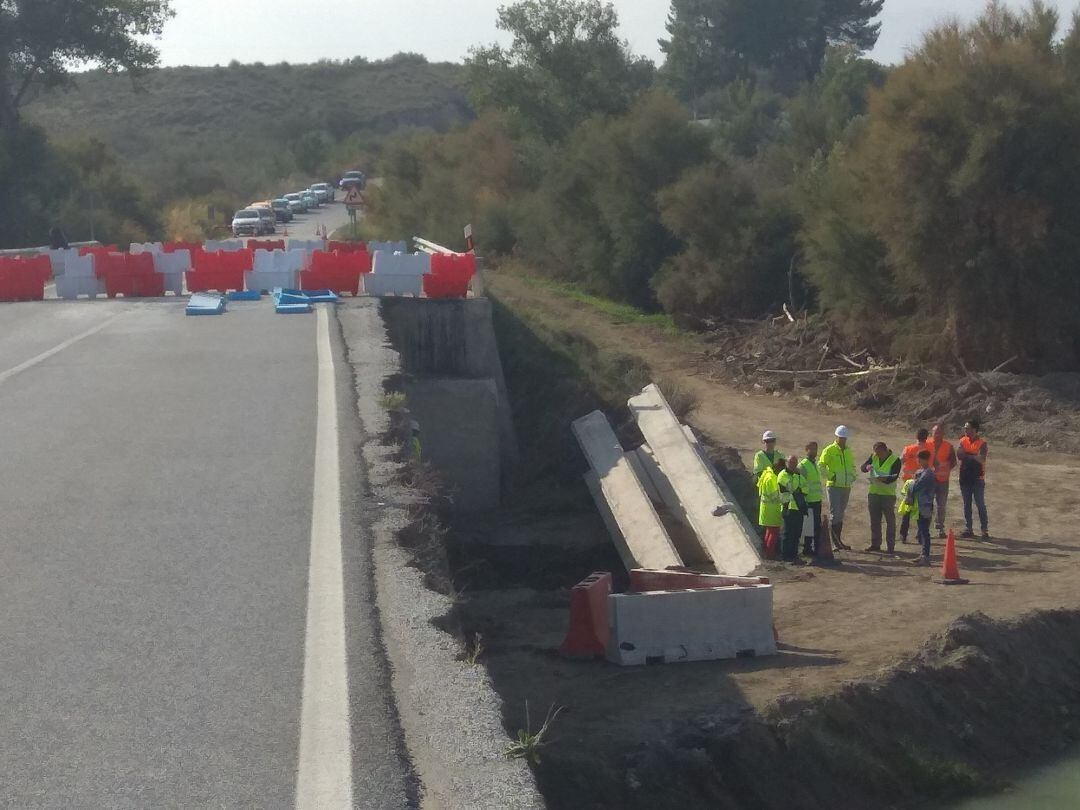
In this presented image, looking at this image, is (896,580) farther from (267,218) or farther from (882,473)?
(267,218)

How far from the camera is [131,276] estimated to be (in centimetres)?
2630

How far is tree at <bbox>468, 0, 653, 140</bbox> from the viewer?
53.9 m

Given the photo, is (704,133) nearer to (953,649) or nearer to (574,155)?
(574,155)

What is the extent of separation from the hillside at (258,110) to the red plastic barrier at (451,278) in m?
78.5

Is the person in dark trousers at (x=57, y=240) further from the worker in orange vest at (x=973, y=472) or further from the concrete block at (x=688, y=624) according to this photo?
the concrete block at (x=688, y=624)

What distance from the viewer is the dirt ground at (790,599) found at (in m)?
10.6

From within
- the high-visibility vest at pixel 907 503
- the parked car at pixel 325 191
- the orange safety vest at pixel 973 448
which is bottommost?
the high-visibility vest at pixel 907 503

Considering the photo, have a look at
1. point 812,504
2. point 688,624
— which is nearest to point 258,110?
point 812,504

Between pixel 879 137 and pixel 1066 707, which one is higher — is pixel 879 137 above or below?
above

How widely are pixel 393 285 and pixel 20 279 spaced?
7660 millimetres

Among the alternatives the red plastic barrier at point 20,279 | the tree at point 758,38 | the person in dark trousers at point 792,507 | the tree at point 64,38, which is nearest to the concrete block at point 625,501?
the person in dark trousers at point 792,507

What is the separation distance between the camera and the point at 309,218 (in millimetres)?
82000

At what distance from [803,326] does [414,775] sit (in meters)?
26.4

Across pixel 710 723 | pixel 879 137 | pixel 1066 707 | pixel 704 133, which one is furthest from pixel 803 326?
pixel 710 723
